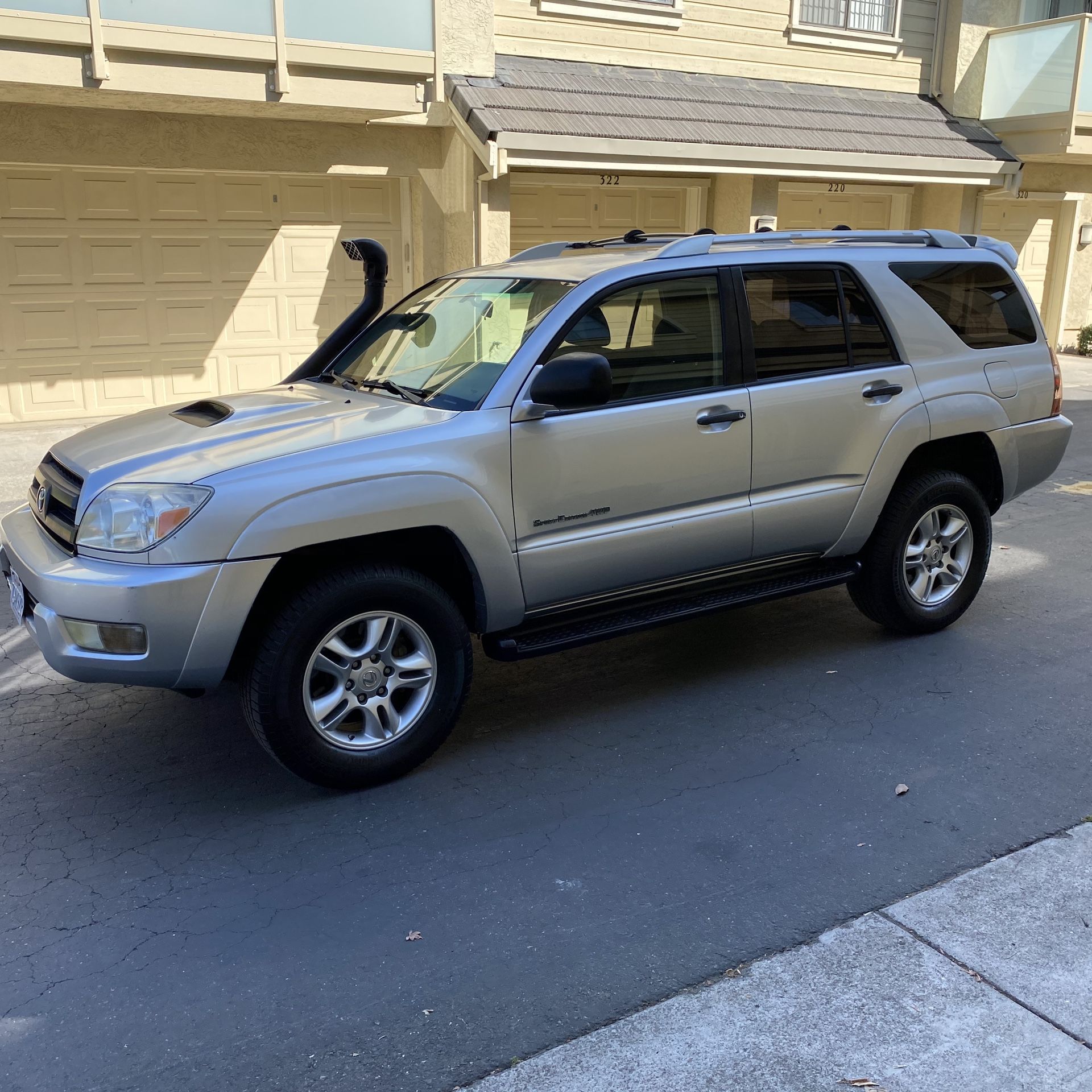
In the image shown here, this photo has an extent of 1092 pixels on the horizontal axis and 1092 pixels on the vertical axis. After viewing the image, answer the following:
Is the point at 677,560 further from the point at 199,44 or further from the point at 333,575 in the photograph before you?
the point at 199,44

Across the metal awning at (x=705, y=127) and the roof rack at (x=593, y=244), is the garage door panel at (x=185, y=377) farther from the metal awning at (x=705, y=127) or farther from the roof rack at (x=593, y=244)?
the roof rack at (x=593, y=244)

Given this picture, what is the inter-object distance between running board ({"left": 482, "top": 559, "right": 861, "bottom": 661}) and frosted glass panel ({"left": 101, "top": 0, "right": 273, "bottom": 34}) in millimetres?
8010

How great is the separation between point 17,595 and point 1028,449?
15.8 feet

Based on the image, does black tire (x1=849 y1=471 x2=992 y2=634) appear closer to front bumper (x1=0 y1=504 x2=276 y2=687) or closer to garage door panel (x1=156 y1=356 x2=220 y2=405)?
front bumper (x1=0 y1=504 x2=276 y2=687)

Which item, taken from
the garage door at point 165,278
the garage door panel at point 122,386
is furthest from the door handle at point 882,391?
the garage door panel at point 122,386

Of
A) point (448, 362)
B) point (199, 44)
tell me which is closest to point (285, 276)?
point (199, 44)

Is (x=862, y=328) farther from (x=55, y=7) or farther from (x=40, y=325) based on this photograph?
(x=40, y=325)

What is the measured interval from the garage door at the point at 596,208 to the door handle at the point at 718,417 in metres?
10.2

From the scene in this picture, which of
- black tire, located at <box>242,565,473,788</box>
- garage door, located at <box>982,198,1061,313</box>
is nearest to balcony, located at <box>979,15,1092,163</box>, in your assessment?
garage door, located at <box>982,198,1061,313</box>

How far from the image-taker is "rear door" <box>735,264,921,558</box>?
4848mm

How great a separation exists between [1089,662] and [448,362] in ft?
11.0

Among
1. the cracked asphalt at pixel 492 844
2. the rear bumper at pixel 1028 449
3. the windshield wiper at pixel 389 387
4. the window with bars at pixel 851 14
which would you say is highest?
the window with bars at pixel 851 14

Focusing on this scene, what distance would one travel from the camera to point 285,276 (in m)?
12.9

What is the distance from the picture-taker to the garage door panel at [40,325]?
1166 cm
